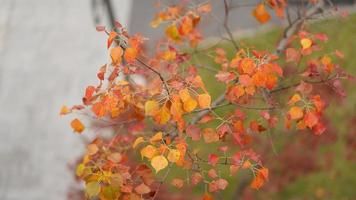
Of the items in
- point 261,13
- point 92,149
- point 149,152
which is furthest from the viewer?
point 261,13

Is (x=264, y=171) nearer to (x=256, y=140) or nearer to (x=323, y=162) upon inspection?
(x=256, y=140)

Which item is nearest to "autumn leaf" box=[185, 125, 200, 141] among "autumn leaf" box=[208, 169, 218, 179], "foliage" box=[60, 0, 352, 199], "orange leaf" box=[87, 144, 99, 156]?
"foliage" box=[60, 0, 352, 199]

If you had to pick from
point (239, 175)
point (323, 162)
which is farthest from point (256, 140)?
point (323, 162)

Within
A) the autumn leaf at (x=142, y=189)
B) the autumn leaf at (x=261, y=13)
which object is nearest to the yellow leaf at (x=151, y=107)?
the autumn leaf at (x=142, y=189)

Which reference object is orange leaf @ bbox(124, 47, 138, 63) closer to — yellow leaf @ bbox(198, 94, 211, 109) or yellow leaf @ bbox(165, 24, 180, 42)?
yellow leaf @ bbox(198, 94, 211, 109)

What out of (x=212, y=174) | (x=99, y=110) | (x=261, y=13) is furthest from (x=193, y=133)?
(x=261, y=13)

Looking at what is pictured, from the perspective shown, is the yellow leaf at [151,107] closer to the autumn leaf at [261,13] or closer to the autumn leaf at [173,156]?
the autumn leaf at [173,156]

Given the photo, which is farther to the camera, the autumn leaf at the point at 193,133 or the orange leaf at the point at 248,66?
the autumn leaf at the point at 193,133

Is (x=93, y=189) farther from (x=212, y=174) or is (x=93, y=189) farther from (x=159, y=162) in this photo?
(x=212, y=174)
